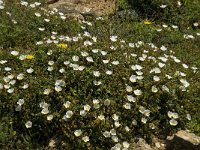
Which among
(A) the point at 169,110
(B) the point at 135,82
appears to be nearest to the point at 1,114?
(B) the point at 135,82

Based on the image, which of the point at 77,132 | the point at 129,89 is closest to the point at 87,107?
the point at 77,132

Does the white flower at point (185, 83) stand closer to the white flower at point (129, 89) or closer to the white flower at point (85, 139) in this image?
the white flower at point (129, 89)

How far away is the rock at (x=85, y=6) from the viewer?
28.1 ft

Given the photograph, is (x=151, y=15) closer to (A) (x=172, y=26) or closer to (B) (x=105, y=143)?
(A) (x=172, y=26)

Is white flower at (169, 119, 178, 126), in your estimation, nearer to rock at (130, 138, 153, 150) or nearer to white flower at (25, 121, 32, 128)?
rock at (130, 138, 153, 150)

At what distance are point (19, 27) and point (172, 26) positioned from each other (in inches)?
124

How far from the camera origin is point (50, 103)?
5449mm

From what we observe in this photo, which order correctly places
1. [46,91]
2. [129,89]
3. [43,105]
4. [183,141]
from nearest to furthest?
[183,141], [43,105], [46,91], [129,89]

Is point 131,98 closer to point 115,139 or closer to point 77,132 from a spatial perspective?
point 115,139

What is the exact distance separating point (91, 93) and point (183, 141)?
1366mm

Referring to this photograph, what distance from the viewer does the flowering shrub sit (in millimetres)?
5258

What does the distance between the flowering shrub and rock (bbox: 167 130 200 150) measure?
7.8 inches

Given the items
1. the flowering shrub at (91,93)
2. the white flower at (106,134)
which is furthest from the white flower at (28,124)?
the white flower at (106,134)

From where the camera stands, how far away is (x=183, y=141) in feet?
17.2
